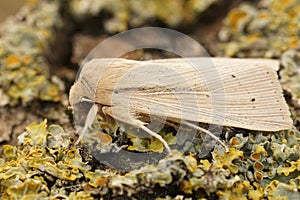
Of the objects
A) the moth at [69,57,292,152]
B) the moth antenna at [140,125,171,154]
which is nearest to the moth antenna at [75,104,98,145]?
the moth at [69,57,292,152]

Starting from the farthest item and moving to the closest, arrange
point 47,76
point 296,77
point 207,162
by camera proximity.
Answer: point 47,76 → point 296,77 → point 207,162

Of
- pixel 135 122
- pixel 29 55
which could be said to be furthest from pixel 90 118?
pixel 29 55

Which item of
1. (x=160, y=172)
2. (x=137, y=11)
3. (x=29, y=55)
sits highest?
(x=137, y=11)

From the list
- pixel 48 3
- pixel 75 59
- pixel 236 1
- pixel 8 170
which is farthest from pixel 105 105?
pixel 236 1

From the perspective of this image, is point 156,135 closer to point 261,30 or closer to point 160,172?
point 160,172

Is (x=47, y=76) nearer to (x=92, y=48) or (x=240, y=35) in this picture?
(x=92, y=48)

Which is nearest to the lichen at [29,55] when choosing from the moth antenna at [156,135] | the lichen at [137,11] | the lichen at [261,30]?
the lichen at [137,11]

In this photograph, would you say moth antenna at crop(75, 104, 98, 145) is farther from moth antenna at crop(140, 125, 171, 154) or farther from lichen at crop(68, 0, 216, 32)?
lichen at crop(68, 0, 216, 32)

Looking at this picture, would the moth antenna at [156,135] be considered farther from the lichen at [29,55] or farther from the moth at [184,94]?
the lichen at [29,55]

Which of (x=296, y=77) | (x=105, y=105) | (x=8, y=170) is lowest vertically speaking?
(x=8, y=170)
